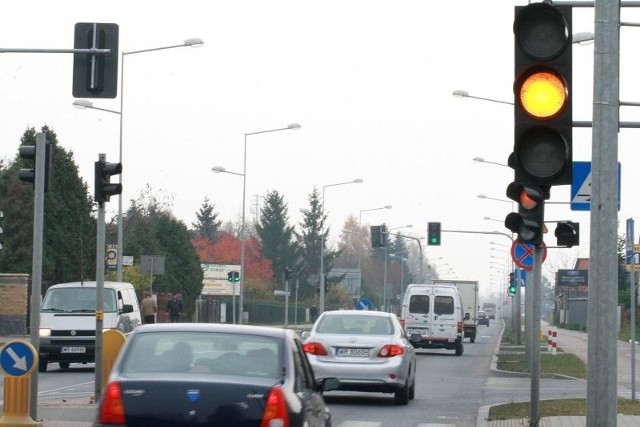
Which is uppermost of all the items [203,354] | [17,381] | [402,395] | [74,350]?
[203,354]

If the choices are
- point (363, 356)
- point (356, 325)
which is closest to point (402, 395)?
point (363, 356)

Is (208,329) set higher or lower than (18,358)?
higher

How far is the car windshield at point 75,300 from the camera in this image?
30.6 metres

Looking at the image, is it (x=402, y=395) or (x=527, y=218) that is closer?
(x=527, y=218)

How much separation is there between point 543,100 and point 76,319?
70.2 feet

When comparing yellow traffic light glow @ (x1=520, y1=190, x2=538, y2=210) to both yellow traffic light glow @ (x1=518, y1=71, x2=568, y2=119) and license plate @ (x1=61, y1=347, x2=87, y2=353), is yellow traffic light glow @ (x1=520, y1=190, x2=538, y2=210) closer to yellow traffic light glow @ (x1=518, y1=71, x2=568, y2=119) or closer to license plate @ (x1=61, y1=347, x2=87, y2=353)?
yellow traffic light glow @ (x1=518, y1=71, x2=568, y2=119)

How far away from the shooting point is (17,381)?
16109 mm

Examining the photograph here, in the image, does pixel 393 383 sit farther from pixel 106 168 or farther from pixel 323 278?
pixel 323 278

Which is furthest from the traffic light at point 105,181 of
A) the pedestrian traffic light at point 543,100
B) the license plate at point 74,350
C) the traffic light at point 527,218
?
the license plate at point 74,350

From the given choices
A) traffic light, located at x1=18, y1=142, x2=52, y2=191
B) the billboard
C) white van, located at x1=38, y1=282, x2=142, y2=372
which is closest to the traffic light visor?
traffic light, located at x1=18, y1=142, x2=52, y2=191

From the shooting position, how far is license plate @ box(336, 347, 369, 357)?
21.6m

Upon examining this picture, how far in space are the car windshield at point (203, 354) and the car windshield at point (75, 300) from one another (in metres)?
20.5

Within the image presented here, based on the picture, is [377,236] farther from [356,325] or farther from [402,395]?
[402,395]

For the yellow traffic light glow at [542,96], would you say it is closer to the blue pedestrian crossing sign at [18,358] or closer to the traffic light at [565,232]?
the blue pedestrian crossing sign at [18,358]
